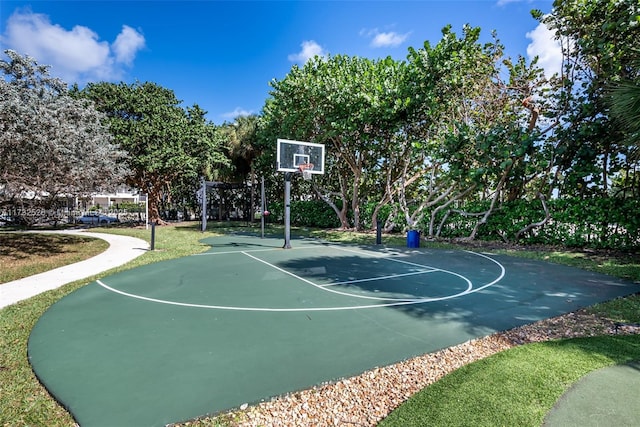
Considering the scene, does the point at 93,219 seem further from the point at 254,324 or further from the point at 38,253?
the point at 254,324

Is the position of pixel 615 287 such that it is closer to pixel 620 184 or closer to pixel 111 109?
pixel 620 184

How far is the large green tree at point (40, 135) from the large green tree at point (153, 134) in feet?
29.1

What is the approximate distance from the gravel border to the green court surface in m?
0.11

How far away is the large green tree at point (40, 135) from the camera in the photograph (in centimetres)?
697

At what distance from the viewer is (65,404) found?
257 cm

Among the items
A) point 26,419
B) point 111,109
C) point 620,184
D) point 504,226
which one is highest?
point 111,109

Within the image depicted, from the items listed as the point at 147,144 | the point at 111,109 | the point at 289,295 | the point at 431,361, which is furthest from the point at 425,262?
the point at 111,109

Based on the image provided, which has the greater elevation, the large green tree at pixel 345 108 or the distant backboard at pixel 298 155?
the large green tree at pixel 345 108

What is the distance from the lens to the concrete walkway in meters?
5.79

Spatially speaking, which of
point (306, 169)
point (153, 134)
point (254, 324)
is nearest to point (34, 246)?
point (153, 134)

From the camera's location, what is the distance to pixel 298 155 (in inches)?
473

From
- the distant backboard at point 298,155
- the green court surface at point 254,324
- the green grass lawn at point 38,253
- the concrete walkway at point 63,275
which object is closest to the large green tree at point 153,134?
the green grass lawn at point 38,253

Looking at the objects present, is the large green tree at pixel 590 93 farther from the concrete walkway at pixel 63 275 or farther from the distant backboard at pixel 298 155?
the concrete walkway at pixel 63 275

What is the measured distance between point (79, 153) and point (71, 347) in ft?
21.5
